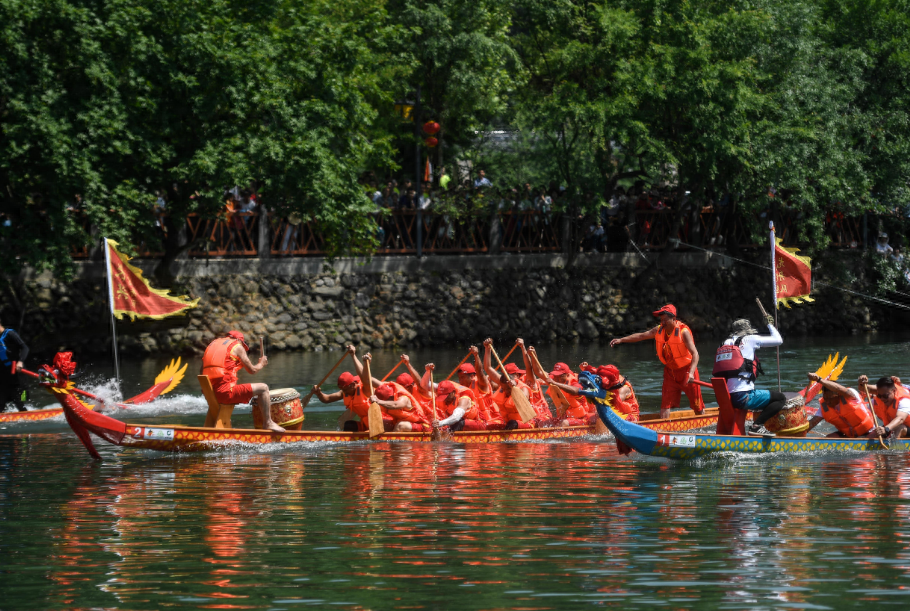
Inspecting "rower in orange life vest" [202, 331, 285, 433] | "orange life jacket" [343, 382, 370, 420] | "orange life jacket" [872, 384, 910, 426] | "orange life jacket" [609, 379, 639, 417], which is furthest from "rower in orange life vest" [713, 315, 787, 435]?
"rower in orange life vest" [202, 331, 285, 433]

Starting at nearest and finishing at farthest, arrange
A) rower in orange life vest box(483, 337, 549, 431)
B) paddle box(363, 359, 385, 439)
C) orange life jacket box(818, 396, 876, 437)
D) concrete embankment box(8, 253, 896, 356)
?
orange life jacket box(818, 396, 876, 437) < paddle box(363, 359, 385, 439) < rower in orange life vest box(483, 337, 549, 431) < concrete embankment box(8, 253, 896, 356)

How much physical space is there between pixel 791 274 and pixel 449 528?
9.54m

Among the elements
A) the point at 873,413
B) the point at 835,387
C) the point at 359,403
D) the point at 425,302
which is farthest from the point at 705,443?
the point at 425,302

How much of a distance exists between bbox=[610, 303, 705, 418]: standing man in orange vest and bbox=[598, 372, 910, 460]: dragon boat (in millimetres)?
1610

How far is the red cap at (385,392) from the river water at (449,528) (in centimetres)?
64

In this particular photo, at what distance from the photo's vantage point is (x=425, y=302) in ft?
104

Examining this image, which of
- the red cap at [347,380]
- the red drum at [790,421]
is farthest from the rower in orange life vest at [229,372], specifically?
the red drum at [790,421]

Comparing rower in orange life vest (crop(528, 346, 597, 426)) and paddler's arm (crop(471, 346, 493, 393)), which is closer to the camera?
rower in orange life vest (crop(528, 346, 597, 426))

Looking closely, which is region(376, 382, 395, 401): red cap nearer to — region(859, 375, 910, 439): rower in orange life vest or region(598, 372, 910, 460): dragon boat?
region(598, 372, 910, 460): dragon boat

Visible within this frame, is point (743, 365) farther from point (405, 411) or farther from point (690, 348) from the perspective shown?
point (405, 411)

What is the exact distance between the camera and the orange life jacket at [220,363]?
14.9m

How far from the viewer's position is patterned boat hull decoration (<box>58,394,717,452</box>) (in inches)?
559

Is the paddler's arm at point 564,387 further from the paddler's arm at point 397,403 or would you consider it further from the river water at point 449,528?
the paddler's arm at point 397,403

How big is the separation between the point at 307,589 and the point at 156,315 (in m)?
10.6
